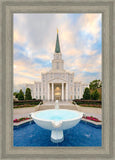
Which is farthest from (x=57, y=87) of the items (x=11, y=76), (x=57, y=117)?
(x=11, y=76)

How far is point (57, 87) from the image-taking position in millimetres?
21031

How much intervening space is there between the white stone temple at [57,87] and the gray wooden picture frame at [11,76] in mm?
17185

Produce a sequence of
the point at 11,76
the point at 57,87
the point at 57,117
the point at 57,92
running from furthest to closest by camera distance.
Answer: the point at 57,87 < the point at 57,92 < the point at 57,117 < the point at 11,76

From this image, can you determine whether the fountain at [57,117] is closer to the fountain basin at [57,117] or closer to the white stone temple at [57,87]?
the fountain basin at [57,117]

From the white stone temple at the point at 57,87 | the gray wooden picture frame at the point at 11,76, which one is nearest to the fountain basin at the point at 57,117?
the gray wooden picture frame at the point at 11,76

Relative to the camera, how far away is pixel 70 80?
2028cm

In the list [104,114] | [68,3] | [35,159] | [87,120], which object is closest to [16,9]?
[68,3]

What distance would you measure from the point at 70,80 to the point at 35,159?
19.2m

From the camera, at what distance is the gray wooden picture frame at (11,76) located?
5.20ft

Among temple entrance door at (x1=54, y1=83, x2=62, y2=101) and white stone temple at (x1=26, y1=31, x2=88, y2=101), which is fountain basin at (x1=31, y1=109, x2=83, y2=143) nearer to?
white stone temple at (x1=26, y1=31, x2=88, y2=101)

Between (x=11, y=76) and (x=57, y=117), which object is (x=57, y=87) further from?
(x=11, y=76)

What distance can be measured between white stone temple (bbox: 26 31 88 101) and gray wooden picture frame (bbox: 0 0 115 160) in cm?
1718

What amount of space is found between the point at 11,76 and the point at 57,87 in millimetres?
19532

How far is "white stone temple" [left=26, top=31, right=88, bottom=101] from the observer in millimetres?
18938
